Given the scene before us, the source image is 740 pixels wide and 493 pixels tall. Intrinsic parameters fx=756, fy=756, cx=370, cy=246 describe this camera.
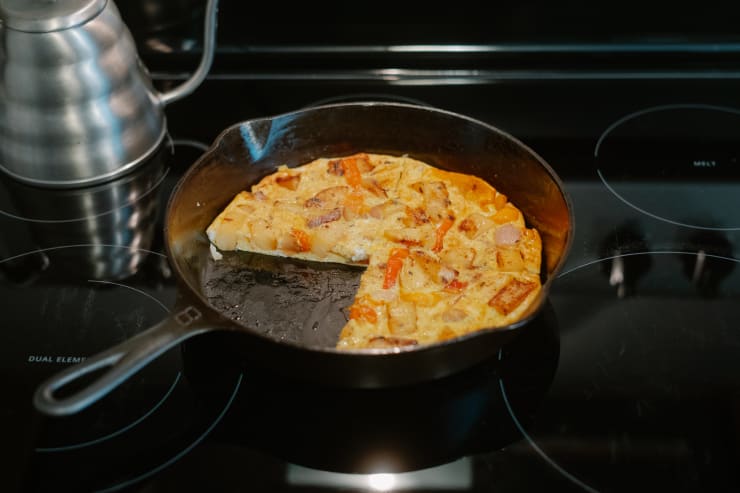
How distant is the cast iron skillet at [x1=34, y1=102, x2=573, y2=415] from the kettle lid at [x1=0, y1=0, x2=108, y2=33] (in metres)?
0.36

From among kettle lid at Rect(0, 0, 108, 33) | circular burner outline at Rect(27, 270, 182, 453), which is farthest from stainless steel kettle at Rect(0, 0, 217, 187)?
circular burner outline at Rect(27, 270, 182, 453)

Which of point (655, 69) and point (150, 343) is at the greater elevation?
point (655, 69)

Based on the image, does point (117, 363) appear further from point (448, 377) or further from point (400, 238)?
point (400, 238)

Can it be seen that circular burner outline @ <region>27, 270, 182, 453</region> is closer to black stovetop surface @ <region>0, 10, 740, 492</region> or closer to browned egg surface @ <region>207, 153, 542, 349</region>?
black stovetop surface @ <region>0, 10, 740, 492</region>

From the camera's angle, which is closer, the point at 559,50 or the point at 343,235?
the point at 343,235

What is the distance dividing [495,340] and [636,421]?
0.87ft

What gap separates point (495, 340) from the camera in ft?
3.73

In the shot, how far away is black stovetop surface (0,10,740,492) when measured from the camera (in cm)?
110

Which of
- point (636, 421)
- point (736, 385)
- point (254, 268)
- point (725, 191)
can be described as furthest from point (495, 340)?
point (725, 191)

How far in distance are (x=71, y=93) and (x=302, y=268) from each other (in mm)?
579

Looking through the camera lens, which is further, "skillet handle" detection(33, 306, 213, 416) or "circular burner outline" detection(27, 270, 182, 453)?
"circular burner outline" detection(27, 270, 182, 453)

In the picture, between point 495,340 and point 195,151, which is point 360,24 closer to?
point 195,151

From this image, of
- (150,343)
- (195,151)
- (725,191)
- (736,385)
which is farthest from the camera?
(195,151)

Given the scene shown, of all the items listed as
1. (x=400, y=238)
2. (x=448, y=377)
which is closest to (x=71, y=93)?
(x=400, y=238)
